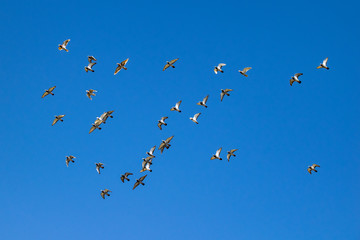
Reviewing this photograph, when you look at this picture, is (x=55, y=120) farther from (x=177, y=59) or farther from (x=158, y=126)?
(x=177, y=59)

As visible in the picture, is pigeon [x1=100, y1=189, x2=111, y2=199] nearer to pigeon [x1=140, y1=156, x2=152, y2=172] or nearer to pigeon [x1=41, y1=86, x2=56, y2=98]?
pigeon [x1=140, y1=156, x2=152, y2=172]

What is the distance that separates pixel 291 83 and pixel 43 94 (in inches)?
1237

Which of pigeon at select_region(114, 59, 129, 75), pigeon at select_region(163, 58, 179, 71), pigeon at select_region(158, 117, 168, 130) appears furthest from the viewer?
pigeon at select_region(158, 117, 168, 130)

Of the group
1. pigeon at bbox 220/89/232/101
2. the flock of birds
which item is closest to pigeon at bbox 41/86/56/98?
the flock of birds

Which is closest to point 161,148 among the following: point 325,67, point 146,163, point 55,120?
point 146,163

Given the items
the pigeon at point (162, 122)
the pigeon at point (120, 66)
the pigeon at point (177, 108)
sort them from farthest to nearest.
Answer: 1. the pigeon at point (177, 108)
2. the pigeon at point (162, 122)
3. the pigeon at point (120, 66)

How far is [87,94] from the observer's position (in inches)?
2410

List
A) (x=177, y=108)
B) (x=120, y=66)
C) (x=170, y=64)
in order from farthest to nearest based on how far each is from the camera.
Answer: (x=177, y=108), (x=170, y=64), (x=120, y=66)

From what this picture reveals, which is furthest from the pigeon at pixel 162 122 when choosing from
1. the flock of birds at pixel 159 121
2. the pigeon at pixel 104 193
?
the pigeon at pixel 104 193

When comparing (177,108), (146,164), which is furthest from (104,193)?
(177,108)

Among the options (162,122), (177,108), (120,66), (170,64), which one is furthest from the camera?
(177,108)

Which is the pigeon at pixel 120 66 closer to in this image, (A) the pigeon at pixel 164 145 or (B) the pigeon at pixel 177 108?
(B) the pigeon at pixel 177 108

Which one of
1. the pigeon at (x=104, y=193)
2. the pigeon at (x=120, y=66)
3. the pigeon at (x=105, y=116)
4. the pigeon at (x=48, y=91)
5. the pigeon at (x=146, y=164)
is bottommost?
the pigeon at (x=104, y=193)

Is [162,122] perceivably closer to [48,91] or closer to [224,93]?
[224,93]
